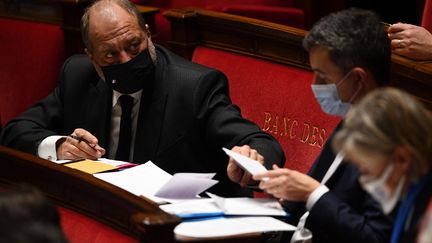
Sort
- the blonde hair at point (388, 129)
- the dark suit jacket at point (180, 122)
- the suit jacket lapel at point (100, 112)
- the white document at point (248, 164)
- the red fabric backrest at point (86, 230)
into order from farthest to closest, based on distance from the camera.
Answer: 1. the suit jacket lapel at point (100, 112)
2. the dark suit jacket at point (180, 122)
3. the red fabric backrest at point (86, 230)
4. the white document at point (248, 164)
5. the blonde hair at point (388, 129)

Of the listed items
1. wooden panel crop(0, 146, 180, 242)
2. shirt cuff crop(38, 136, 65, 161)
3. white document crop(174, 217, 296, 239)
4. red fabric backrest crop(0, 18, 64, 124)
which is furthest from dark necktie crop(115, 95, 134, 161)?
red fabric backrest crop(0, 18, 64, 124)

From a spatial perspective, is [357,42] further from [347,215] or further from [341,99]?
[347,215]

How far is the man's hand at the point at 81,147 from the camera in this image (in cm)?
189

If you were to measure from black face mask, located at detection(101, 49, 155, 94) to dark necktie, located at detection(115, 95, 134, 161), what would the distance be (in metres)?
0.02

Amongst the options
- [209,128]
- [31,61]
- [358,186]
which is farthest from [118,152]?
[31,61]

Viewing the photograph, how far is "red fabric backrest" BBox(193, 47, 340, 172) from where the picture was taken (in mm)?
2055

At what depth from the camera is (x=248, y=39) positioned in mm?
2268

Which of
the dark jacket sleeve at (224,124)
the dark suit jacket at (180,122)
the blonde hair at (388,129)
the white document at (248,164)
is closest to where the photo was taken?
the blonde hair at (388,129)

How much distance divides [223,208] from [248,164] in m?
0.09

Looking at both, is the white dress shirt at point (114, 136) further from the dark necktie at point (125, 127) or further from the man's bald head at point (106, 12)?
the man's bald head at point (106, 12)

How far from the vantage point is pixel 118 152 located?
1.99 m

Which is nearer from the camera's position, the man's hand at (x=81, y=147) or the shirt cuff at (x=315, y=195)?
the shirt cuff at (x=315, y=195)

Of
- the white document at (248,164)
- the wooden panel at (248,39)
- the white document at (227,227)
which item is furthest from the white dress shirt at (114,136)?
the white document at (227,227)

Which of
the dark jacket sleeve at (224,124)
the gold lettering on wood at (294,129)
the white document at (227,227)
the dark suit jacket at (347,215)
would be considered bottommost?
the gold lettering on wood at (294,129)
